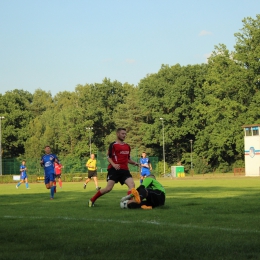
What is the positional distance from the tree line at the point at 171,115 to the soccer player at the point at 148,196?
65980 millimetres

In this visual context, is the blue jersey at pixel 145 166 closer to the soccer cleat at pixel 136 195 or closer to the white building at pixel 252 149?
the soccer cleat at pixel 136 195

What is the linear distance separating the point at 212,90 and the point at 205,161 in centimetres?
1311

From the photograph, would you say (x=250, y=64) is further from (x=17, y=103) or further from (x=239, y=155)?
(x=17, y=103)

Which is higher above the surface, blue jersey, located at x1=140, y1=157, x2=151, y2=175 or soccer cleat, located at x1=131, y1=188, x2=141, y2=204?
blue jersey, located at x1=140, y1=157, x2=151, y2=175

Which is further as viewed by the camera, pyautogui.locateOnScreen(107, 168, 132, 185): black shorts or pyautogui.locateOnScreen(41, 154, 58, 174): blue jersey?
pyautogui.locateOnScreen(41, 154, 58, 174): blue jersey

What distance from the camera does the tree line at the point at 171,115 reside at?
266ft

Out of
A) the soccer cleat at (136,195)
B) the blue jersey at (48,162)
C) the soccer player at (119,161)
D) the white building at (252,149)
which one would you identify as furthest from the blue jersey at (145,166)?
the white building at (252,149)

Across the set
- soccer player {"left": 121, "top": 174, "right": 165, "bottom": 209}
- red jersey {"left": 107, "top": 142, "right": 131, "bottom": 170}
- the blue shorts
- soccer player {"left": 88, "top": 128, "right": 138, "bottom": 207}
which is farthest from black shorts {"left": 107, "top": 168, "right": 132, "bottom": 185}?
the blue shorts

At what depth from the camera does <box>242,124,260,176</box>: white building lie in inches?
2805

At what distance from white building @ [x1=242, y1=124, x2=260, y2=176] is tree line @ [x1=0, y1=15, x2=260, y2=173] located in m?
5.86

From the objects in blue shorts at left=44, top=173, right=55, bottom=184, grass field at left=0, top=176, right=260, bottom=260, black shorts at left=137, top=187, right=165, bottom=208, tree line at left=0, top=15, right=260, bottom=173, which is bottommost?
grass field at left=0, top=176, right=260, bottom=260

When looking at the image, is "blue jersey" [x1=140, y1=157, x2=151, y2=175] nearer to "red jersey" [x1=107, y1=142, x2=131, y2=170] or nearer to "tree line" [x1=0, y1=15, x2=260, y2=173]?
"red jersey" [x1=107, y1=142, x2=131, y2=170]

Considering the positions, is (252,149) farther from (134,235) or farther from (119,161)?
(134,235)

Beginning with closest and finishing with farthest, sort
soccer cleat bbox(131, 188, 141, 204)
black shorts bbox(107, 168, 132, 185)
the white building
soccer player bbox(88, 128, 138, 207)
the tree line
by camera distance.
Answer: soccer cleat bbox(131, 188, 141, 204), soccer player bbox(88, 128, 138, 207), black shorts bbox(107, 168, 132, 185), the white building, the tree line
